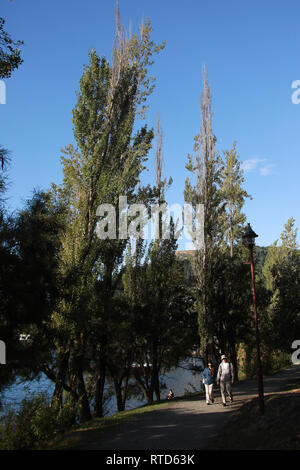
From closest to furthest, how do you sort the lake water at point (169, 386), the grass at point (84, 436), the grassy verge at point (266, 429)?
the grassy verge at point (266, 429), the grass at point (84, 436), the lake water at point (169, 386)

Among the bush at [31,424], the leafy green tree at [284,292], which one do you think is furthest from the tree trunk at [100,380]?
the leafy green tree at [284,292]

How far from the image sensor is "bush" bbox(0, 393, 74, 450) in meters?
10.1

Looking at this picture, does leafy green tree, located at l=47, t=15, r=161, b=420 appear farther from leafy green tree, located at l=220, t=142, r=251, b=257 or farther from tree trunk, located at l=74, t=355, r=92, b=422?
leafy green tree, located at l=220, t=142, r=251, b=257

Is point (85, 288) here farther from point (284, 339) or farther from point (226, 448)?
point (284, 339)

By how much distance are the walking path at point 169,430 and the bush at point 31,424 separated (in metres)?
2.26

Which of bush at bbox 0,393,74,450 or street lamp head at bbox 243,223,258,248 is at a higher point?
street lamp head at bbox 243,223,258,248

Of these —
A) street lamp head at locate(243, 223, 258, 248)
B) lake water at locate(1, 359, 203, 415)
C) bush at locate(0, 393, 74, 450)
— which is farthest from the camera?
lake water at locate(1, 359, 203, 415)

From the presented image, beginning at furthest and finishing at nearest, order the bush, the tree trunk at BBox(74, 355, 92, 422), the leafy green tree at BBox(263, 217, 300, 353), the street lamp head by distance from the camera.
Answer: the leafy green tree at BBox(263, 217, 300, 353), the tree trunk at BBox(74, 355, 92, 422), the street lamp head, the bush

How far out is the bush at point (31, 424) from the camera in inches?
397

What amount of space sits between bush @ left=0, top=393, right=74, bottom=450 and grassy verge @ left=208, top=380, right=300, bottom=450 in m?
5.27

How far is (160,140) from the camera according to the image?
26.5m

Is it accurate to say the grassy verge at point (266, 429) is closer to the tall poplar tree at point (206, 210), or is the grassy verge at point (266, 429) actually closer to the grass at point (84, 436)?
the grass at point (84, 436)

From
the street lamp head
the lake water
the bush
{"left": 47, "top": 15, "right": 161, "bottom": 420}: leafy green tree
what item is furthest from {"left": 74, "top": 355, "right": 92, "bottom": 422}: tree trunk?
the lake water

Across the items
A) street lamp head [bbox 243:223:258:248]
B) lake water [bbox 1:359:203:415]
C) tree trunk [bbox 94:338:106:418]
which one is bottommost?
lake water [bbox 1:359:203:415]
